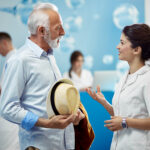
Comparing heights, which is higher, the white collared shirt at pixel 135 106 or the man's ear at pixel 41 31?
the man's ear at pixel 41 31

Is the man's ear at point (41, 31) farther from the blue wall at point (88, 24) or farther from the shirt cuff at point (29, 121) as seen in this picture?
the blue wall at point (88, 24)

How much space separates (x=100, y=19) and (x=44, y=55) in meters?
4.93

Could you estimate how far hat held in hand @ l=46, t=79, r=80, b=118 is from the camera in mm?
1261

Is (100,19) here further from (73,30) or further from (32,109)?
(32,109)

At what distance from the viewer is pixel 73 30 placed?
619cm

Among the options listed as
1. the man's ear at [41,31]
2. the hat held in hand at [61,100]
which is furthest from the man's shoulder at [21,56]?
the hat held in hand at [61,100]

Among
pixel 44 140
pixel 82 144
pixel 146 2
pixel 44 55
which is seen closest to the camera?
pixel 44 140

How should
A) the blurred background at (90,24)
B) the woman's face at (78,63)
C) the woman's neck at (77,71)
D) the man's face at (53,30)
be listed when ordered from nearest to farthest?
the man's face at (53,30) → the woman's face at (78,63) → the woman's neck at (77,71) → the blurred background at (90,24)

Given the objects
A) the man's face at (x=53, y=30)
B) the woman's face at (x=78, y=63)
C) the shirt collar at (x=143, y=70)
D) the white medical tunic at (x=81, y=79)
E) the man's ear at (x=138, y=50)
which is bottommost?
the white medical tunic at (x=81, y=79)

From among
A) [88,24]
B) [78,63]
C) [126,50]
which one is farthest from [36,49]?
[88,24]

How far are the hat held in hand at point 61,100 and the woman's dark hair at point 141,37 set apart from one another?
1.54 feet

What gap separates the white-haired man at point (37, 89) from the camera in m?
1.30

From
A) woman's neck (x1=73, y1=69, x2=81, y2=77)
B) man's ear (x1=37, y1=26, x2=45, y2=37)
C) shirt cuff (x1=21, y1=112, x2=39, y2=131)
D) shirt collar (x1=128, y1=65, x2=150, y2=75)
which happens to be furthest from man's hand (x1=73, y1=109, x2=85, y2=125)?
woman's neck (x1=73, y1=69, x2=81, y2=77)

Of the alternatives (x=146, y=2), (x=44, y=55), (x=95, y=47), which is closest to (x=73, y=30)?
(x=95, y=47)
